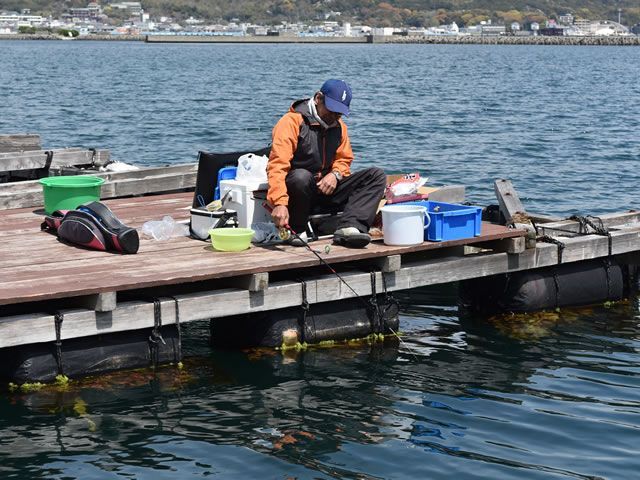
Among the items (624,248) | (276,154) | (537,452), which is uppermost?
(276,154)

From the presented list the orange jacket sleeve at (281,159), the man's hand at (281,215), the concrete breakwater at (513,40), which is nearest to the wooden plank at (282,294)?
the man's hand at (281,215)

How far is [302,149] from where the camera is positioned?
1102cm

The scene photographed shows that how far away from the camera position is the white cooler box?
36.6 ft

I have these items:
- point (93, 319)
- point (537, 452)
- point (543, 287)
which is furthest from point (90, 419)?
point (543, 287)

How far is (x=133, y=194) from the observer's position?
14.7 metres

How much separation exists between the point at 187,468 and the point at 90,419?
1.16 metres

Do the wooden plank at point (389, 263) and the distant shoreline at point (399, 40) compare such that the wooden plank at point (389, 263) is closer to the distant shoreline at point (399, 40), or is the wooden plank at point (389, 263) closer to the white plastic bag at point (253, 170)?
the white plastic bag at point (253, 170)

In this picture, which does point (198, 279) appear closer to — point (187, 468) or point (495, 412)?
point (187, 468)

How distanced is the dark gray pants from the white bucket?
195 mm

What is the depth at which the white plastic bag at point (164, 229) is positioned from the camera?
1139 cm

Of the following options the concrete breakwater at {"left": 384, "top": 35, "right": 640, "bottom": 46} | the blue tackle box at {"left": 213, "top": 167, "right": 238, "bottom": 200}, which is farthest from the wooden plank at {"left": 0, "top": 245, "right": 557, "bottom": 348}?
the concrete breakwater at {"left": 384, "top": 35, "right": 640, "bottom": 46}

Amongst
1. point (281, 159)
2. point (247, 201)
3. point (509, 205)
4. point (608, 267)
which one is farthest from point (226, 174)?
point (608, 267)

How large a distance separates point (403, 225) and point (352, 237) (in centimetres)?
49

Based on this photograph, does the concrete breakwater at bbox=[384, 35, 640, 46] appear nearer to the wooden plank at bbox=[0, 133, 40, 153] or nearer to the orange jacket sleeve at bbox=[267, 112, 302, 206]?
the wooden plank at bbox=[0, 133, 40, 153]
